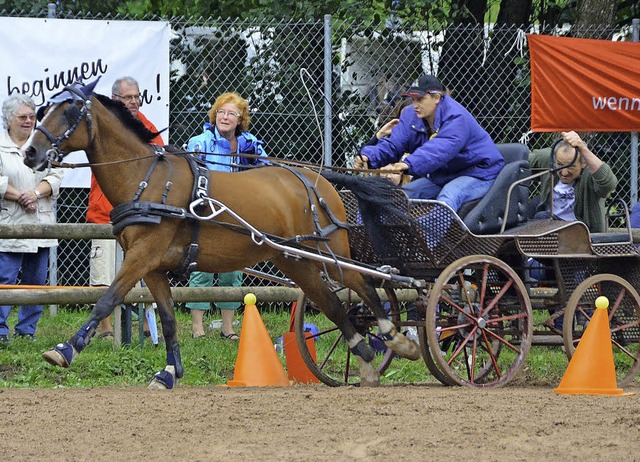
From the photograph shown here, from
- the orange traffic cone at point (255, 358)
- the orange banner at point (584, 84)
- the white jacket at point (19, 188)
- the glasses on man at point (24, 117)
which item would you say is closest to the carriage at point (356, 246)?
the orange traffic cone at point (255, 358)

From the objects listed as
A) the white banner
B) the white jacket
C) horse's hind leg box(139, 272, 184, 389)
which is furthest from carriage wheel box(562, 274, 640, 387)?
the white jacket

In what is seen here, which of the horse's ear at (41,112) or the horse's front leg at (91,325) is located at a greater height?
the horse's ear at (41,112)

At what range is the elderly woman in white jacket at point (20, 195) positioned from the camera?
380 inches

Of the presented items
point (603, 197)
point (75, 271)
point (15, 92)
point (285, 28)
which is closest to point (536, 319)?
point (603, 197)

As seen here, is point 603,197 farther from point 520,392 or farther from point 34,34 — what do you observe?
point 34,34

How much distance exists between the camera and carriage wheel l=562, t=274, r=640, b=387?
27.1 ft

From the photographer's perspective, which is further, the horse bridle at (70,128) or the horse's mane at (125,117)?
the horse's mane at (125,117)

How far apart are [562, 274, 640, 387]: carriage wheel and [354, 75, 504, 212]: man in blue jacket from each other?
1.00 meters

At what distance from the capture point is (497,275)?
28.7ft

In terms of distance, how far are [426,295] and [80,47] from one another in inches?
162

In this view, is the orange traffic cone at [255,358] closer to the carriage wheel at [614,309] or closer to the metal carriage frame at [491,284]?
the metal carriage frame at [491,284]

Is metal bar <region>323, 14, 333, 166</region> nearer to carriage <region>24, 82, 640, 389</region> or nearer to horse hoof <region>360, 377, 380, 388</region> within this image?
carriage <region>24, 82, 640, 389</region>

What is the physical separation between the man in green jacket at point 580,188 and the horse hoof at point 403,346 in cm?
145

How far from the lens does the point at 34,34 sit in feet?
33.7
